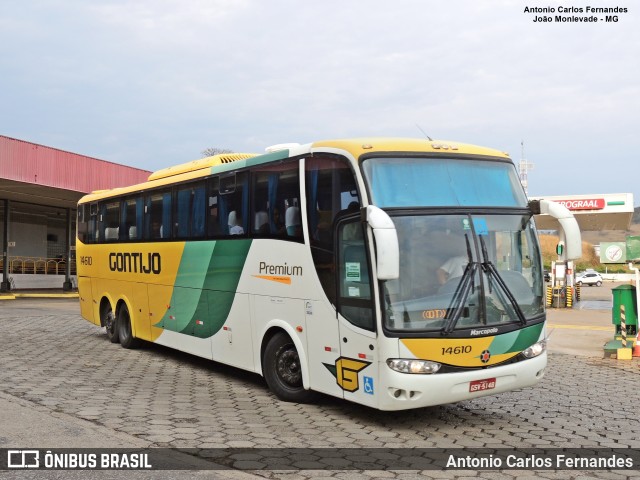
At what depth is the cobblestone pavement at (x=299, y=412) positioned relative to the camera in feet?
21.2

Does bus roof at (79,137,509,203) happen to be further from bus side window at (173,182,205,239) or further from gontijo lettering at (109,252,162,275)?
gontijo lettering at (109,252,162,275)

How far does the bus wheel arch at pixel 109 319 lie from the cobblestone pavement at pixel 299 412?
6.94 feet

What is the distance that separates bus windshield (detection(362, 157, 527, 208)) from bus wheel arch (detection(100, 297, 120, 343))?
8560 millimetres

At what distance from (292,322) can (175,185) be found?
13.8 feet

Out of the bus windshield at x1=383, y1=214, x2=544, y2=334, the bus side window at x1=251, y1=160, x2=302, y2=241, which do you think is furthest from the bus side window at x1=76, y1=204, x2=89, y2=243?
the bus windshield at x1=383, y1=214, x2=544, y2=334

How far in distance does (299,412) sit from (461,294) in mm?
2433

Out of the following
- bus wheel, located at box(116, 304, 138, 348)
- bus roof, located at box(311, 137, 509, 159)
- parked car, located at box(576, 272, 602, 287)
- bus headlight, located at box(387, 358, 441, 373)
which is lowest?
parked car, located at box(576, 272, 602, 287)

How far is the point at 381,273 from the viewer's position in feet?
20.1

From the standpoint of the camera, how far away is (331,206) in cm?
739

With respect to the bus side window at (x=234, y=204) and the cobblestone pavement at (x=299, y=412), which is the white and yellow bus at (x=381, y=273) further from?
the cobblestone pavement at (x=299, y=412)

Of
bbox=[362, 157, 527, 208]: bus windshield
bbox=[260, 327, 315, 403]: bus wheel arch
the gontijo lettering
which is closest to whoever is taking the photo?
bbox=[362, 157, 527, 208]: bus windshield

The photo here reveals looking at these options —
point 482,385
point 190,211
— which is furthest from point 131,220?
point 482,385

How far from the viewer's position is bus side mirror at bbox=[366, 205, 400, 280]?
6.12 metres

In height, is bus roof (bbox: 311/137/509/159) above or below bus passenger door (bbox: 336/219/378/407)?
above
